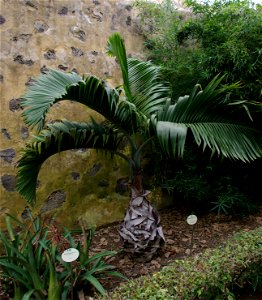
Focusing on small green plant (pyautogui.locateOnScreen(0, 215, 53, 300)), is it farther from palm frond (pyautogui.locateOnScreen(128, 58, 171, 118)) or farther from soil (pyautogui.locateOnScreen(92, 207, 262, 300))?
palm frond (pyautogui.locateOnScreen(128, 58, 171, 118))

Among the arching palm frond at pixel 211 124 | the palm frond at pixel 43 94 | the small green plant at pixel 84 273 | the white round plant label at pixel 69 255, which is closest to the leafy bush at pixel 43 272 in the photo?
the small green plant at pixel 84 273

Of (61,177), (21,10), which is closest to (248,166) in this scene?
(61,177)

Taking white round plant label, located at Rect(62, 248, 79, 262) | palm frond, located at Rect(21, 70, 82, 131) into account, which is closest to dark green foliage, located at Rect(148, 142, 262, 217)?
palm frond, located at Rect(21, 70, 82, 131)

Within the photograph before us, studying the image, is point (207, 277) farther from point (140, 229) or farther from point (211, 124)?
point (211, 124)

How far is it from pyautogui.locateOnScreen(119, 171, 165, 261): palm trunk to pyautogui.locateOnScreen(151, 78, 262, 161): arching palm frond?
20.3 inches

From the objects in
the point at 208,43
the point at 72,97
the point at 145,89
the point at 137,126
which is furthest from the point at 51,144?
the point at 208,43

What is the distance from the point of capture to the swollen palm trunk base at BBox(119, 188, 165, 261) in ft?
8.73

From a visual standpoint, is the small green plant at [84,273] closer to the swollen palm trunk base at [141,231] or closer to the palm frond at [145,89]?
the swollen palm trunk base at [141,231]

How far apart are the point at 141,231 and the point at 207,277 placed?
0.74m

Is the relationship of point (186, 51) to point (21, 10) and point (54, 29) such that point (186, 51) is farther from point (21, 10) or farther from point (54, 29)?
point (21, 10)

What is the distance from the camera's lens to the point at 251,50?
327 cm

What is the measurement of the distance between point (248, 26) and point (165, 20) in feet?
3.64

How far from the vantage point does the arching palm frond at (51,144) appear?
2.64 meters

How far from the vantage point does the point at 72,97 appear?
8.25ft
